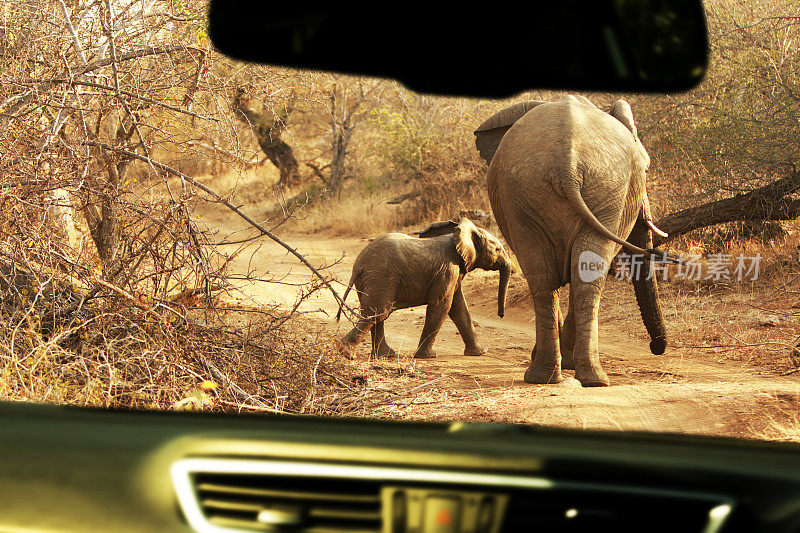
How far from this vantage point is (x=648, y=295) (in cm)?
745

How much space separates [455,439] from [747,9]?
9082mm

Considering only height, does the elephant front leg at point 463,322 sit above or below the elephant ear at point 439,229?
below

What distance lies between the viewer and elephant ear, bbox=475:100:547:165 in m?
7.68

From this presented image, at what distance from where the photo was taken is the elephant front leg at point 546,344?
6.19m

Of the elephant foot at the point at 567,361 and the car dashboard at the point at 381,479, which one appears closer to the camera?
the car dashboard at the point at 381,479

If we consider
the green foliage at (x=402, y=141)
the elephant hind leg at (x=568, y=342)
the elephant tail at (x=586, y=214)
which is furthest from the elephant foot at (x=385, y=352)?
the green foliage at (x=402, y=141)

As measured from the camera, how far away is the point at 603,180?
246 inches

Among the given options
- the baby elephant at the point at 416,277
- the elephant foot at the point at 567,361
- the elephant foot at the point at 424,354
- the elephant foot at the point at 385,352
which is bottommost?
the elephant foot at the point at 567,361

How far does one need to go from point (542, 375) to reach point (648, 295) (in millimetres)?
1862

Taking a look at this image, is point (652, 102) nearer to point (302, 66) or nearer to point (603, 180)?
point (603, 180)

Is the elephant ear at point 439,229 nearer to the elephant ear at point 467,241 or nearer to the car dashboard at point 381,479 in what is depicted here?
the elephant ear at point 467,241

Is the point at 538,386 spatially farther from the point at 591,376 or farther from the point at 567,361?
the point at 567,361

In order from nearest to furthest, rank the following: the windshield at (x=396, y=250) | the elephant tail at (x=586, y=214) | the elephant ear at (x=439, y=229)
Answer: the windshield at (x=396, y=250), the elephant tail at (x=586, y=214), the elephant ear at (x=439, y=229)


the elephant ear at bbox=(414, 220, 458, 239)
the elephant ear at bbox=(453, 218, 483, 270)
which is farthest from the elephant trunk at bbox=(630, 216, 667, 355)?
the elephant ear at bbox=(414, 220, 458, 239)
